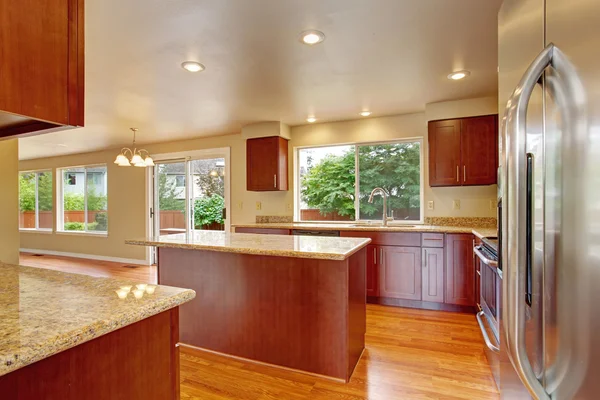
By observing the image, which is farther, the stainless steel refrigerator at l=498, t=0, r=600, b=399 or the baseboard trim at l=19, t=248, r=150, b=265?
the baseboard trim at l=19, t=248, r=150, b=265

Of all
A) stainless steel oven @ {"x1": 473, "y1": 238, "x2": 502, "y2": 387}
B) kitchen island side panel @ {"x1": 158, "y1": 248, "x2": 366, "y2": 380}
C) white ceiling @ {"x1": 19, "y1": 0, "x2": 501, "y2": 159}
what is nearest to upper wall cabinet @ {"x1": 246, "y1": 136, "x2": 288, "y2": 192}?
white ceiling @ {"x1": 19, "y1": 0, "x2": 501, "y2": 159}

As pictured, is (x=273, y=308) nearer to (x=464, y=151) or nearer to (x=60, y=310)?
(x=60, y=310)

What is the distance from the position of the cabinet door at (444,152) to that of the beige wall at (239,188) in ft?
0.50

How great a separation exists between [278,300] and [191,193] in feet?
12.5

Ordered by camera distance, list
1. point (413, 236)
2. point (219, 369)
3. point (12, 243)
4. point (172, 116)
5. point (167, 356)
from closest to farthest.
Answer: point (167, 356) < point (12, 243) < point (219, 369) < point (413, 236) < point (172, 116)

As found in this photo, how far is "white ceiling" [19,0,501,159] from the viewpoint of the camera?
6.30ft

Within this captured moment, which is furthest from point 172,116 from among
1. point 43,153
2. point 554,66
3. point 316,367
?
point 43,153

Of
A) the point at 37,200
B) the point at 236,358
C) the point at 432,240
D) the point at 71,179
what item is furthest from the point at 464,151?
the point at 37,200

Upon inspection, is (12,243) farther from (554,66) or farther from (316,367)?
(554,66)

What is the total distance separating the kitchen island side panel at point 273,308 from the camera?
2.07 metres

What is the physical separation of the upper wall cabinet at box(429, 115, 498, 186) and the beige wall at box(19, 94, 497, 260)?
14 centimetres

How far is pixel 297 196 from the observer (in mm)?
4836

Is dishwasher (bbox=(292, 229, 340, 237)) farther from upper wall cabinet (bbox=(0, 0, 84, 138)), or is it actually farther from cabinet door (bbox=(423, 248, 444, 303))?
upper wall cabinet (bbox=(0, 0, 84, 138))

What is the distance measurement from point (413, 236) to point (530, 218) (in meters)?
2.92
